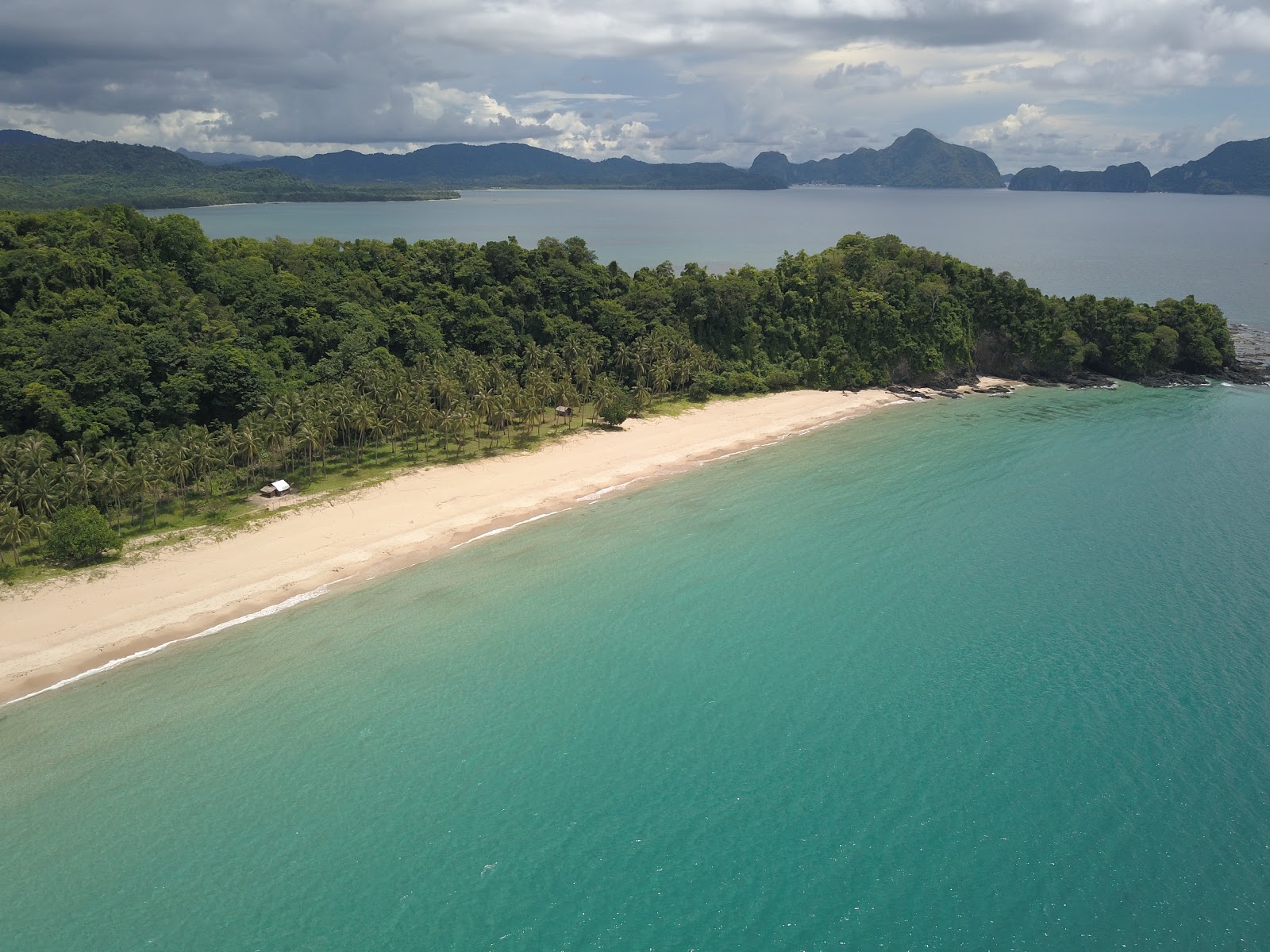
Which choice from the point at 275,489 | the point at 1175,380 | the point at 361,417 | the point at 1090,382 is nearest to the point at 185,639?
the point at 275,489

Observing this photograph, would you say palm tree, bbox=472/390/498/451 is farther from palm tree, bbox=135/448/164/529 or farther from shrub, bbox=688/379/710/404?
shrub, bbox=688/379/710/404

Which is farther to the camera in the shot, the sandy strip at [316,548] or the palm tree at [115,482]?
the palm tree at [115,482]

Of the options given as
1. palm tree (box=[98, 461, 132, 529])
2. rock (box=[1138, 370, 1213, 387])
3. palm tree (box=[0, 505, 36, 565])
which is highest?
rock (box=[1138, 370, 1213, 387])

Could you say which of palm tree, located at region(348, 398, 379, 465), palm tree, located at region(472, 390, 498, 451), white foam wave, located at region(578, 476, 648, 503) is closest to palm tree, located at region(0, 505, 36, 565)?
palm tree, located at region(348, 398, 379, 465)

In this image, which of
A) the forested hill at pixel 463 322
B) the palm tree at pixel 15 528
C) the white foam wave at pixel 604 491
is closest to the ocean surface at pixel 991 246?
the forested hill at pixel 463 322

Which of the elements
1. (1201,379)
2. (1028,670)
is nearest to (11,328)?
(1028,670)

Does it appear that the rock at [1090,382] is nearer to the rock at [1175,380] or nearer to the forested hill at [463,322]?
the forested hill at [463,322]
